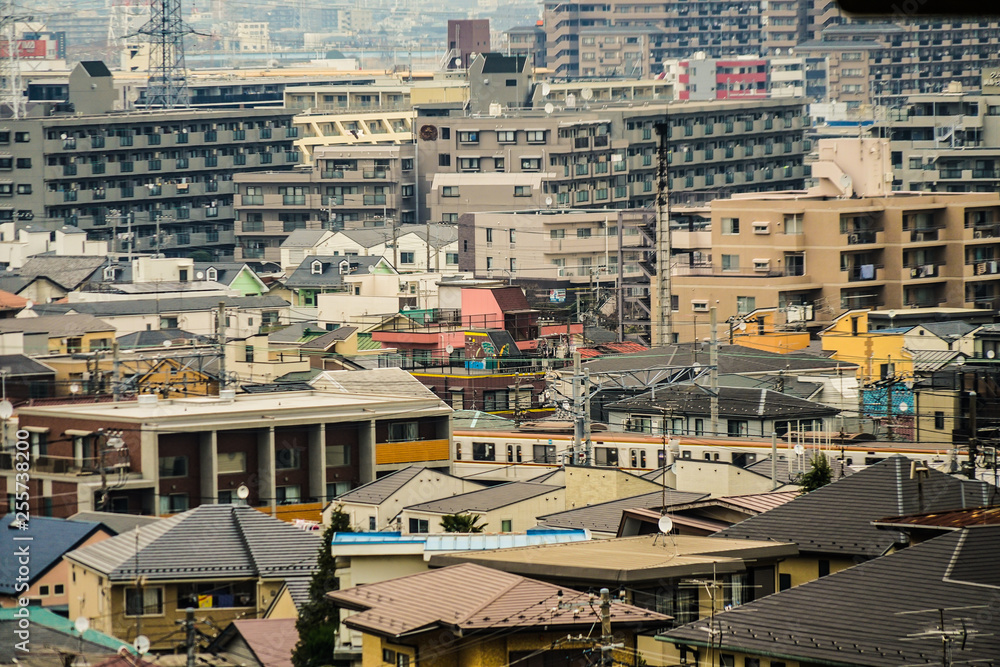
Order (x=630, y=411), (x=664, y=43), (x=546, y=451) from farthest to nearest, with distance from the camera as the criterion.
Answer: (x=664, y=43)
(x=630, y=411)
(x=546, y=451)

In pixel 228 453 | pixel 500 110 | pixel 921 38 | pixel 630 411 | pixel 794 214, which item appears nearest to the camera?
pixel 228 453

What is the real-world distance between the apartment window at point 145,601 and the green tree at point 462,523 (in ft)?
11.4

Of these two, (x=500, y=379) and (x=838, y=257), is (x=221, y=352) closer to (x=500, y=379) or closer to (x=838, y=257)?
(x=500, y=379)

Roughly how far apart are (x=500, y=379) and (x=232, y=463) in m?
9.37

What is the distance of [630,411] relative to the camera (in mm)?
28266

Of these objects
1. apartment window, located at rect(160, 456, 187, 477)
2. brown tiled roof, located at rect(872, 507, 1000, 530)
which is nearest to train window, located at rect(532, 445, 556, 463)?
apartment window, located at rect(160, 456, 187, 477)

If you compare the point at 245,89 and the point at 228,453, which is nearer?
the point at 228,453

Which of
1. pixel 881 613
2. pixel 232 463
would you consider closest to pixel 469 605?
pixel 881 613

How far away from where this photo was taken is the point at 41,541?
58.2ft

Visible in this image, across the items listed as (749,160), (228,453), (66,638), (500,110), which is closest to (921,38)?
(749,160)

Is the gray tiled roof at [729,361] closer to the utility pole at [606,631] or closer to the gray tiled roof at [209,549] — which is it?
the gray tiled roof at [209,549]

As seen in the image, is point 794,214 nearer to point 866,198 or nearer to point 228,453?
point 866,198

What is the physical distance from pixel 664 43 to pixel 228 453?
9992cm

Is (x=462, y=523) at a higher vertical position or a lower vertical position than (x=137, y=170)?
lower
